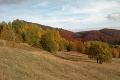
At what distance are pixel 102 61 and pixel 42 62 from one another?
46.6m

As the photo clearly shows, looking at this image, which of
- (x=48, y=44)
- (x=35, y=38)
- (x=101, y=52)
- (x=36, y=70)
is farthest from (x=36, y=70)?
(x=35, y=38)

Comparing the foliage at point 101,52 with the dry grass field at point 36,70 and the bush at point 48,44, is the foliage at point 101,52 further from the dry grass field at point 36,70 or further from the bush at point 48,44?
the dry grass field at point 36,70

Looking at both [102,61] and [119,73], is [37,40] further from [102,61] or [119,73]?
[119,73]

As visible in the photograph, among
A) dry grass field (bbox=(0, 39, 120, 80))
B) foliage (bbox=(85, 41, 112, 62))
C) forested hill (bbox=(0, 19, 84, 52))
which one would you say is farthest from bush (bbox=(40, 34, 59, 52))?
dry grass field (bbox=(0, 39, 120, 80))

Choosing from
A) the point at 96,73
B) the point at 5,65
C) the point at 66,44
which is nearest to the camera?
the point at 5,65

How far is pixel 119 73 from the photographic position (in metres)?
53.3

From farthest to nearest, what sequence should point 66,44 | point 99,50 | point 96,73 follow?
point 66,44
point 99,50
point 96,73

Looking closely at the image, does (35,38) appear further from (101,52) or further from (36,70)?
(36,70)

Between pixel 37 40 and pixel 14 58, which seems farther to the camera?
pixel 37 40

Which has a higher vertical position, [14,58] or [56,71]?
[14,58]

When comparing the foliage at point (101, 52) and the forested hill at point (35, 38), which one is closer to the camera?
the foliage at point (101, 52)

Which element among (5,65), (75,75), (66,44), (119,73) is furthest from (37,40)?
(5,65)

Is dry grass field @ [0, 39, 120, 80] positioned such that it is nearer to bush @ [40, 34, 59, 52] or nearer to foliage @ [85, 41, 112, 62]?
foliage @ [85, 41, 112, 62]

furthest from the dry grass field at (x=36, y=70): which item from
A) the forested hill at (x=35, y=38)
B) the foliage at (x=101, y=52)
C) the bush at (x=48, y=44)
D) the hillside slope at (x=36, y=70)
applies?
the bush at (x=48, y=44)
